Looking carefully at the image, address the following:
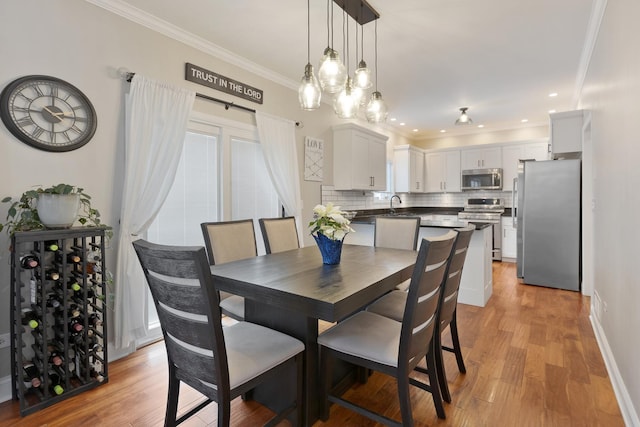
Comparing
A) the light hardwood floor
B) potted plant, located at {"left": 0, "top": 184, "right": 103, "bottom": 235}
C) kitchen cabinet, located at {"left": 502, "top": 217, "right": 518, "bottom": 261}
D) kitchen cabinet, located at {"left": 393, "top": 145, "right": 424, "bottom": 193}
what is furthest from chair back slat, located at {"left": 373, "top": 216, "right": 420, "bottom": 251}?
kitchen cabinet, located at {"left": 502, "top": 217, "right": 518, "bottom": 261}

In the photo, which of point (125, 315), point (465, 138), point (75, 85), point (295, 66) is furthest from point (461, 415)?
point (465, 138)

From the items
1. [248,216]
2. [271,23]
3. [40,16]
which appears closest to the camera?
[40,16]

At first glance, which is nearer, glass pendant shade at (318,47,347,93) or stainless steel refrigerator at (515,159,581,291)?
glass pendant shade at (318,47,347,93)

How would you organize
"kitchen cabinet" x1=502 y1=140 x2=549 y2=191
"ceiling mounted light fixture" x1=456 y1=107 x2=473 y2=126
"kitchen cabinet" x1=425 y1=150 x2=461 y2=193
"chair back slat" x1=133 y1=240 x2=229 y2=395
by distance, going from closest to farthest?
1. "chair back slat" x1=133 y1=240 x2=229 y2=395
2. "ceiling mounted light fixture" x1=456 y1=107 x2=473 y2=126
3. "kitchen cabinet" x1=502 y1=140 x2=549 y2=191
4. "kitchen cabinet" x1=425 y1=150 x2=461 y2=193

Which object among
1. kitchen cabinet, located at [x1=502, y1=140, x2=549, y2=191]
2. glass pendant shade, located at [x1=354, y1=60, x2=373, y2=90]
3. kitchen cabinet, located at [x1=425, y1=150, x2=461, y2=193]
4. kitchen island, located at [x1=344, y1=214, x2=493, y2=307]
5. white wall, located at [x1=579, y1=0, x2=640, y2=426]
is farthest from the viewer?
kitchen cabinet, located at [x1=425, y1=150, x2=461, y2=193]

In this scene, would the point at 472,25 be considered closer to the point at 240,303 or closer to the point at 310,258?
the point at 310,258

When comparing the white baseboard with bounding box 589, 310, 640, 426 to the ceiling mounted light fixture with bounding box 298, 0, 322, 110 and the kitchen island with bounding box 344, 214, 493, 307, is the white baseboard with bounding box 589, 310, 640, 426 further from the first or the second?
the ceiling mounted light fixture with bounding box 298, 0, 322, 110

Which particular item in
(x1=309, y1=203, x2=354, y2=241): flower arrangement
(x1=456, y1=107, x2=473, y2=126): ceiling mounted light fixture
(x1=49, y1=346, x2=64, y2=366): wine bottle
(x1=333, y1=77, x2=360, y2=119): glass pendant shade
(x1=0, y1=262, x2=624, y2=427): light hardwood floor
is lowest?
(x1=0, y1=262, x2=624, y2=427): light hardwood floor

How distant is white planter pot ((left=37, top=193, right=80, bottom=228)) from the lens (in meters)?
1.88

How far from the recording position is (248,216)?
11.8 feet

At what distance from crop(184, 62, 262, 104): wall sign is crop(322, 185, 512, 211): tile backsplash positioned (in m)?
1.59

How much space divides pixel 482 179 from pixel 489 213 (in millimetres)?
684

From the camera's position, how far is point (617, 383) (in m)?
1.94

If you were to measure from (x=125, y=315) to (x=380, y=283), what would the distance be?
1991 mm
